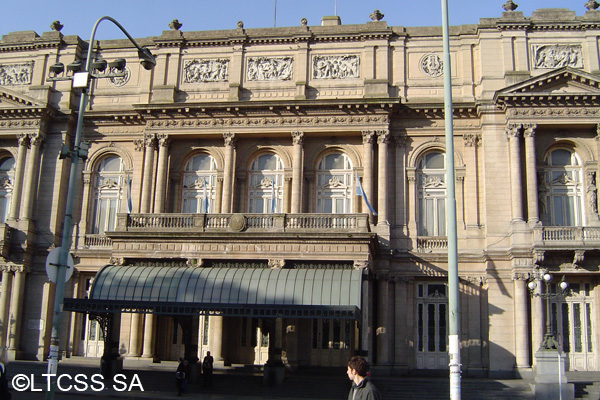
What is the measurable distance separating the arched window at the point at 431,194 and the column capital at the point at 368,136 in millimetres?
3317

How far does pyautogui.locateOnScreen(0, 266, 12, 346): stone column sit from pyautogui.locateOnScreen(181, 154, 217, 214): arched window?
10.8 metres

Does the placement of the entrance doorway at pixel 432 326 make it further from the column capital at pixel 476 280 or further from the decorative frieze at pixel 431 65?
the decorative frieze at pixel 431 65

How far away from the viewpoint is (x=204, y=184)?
130ft

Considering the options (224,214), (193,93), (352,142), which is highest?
(193,93)

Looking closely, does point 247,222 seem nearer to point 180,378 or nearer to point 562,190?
point 180,378

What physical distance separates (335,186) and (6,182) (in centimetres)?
2036

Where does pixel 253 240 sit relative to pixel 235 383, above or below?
above

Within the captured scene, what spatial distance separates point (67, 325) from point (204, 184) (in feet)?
37.8

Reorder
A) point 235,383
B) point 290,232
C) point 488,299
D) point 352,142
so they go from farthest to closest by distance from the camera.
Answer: point 352,142, point 488,299, point 290,232, point 235,383

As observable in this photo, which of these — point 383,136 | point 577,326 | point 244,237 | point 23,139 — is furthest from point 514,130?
point 23,139

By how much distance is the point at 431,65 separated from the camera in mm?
39094

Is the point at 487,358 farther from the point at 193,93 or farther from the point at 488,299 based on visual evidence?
the point at 193,93

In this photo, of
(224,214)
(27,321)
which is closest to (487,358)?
(224,214)

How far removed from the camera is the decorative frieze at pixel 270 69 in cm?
3988
